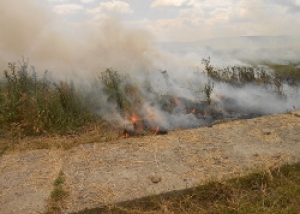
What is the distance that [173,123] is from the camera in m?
6.80

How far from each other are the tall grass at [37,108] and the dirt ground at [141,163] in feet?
3.42

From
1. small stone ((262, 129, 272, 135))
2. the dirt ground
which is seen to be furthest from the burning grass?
small stone ((262, 129, 272, 135))

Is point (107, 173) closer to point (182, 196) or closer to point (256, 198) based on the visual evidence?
point (182, 196)

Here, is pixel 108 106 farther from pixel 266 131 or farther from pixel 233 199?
pixel 233 199

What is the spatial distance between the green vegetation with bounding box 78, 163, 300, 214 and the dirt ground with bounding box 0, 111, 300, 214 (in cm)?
11

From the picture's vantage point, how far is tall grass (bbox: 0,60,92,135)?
6.41 meters

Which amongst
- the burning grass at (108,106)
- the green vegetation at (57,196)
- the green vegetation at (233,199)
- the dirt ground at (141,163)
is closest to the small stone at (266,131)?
the dirt ground at (141,163)

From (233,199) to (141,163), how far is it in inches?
56.7

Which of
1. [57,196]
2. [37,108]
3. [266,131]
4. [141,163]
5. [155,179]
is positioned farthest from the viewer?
[37,108]

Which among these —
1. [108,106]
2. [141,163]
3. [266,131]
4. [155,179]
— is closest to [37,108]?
[108,106]

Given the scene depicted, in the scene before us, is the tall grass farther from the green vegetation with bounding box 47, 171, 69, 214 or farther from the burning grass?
the green vegetation with bounding box 47, 171, 69, 214

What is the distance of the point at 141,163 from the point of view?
15.1 ft

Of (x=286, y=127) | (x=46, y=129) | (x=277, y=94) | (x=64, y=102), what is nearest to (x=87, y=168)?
(x=46, y=129)

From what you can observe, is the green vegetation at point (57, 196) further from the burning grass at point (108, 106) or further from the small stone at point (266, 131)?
the small stone at point (266, 131)
